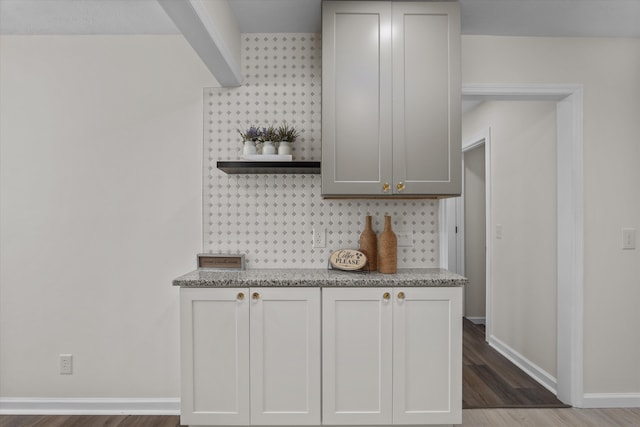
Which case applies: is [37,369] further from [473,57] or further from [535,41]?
[535,41]

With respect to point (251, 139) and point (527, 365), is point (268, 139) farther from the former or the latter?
point (527, 365)

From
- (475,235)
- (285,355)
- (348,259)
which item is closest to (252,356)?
(285,355)

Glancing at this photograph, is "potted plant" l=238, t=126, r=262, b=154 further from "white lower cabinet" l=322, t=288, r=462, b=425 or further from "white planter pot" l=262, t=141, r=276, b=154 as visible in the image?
"white lower cabinet" l=322, t=288, r=462, b=425

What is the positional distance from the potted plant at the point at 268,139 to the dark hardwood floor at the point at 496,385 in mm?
2083

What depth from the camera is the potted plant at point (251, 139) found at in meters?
2.31

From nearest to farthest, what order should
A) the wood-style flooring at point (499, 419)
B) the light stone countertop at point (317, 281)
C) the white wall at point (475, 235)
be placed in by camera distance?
1. the light stone countertop at point (317, 281)
2. the wood-style flooring at point (499, 419)
3. the white wall at point (475, 235)

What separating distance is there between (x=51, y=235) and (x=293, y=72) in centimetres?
191

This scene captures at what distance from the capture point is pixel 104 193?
8.31 feet

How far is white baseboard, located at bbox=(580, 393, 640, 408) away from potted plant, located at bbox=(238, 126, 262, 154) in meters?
2.69

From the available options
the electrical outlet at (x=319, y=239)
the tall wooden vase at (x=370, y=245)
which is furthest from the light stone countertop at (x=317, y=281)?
the electrical outlet at (x=319, y=239)

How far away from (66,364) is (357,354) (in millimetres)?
1905

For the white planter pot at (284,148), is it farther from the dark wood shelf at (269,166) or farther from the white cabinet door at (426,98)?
the white cabinet door at (426,98)

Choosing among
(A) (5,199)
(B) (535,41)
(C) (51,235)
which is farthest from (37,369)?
(B) (535,41)

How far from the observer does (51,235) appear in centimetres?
254
